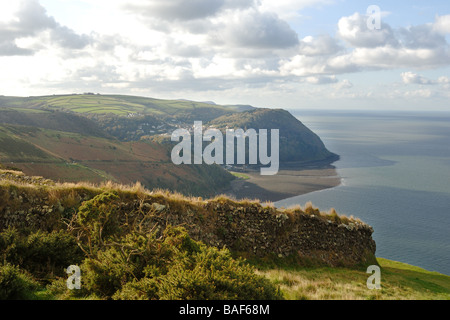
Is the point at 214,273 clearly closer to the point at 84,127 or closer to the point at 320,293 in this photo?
the point at 320,293

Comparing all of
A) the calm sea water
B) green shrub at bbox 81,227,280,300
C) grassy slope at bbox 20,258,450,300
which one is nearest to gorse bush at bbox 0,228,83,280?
grassy slope at bbox 20,258,450,300

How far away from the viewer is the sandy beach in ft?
340

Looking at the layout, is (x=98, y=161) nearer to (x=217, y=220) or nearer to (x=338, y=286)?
(x=217, y=220)

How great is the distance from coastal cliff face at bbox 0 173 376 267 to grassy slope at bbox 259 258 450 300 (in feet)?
4.89

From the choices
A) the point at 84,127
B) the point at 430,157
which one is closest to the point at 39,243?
the point at 84,127

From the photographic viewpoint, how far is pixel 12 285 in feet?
26.2

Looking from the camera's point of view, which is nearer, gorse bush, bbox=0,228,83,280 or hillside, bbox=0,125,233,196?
gorse bush, bbox=0,228,83,280

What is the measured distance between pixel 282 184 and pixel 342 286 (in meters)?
109

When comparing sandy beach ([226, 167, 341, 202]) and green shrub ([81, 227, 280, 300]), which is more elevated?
green shrub ([81, 227, 280, 300])

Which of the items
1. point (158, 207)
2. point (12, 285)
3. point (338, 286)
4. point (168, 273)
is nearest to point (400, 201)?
point (338, 286)

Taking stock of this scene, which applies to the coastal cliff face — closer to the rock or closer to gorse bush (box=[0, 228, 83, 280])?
the rock

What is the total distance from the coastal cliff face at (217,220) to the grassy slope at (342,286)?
149 centimetres

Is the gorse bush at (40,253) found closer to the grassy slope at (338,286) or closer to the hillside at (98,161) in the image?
the grassy slope at (338,286)

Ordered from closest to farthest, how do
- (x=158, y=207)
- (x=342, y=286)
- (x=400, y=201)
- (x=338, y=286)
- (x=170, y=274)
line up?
(x=170, y=274) < (x=338, y=286) < (x=342, y=286) < (x=158, y=207) < (x=400, y=201)
